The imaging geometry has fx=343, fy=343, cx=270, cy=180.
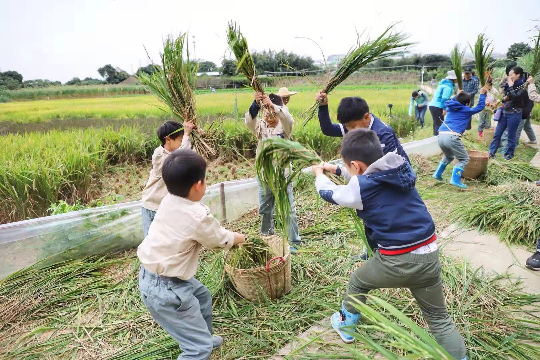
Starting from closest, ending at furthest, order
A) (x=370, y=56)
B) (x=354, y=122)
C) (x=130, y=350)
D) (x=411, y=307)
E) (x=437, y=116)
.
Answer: (x=130, y=350) → (x=411, y=307) → (x=354, y=122) → (x=370, y=56) → (x=437, y=116)

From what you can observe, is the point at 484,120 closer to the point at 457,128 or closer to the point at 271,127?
the point at 457,128

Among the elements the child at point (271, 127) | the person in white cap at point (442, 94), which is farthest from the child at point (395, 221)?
the person in white cap at point (442, 94)

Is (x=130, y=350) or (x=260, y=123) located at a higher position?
(x=260, y=123)

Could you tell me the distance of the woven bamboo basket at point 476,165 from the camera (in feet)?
16.6

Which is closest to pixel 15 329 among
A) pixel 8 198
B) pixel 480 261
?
pixel 8 198

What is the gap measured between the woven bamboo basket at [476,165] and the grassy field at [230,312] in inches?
107

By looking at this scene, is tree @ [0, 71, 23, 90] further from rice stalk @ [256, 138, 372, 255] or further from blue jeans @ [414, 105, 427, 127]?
rice stalk @ [256, 138, 372, 255]

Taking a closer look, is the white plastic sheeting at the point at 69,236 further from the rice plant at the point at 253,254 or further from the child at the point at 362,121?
the child at the point at 362,121

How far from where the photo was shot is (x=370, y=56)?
297cm

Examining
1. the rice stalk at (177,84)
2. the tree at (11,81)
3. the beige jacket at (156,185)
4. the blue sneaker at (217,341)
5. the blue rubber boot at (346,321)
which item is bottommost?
the blue sneaker at (217,341)

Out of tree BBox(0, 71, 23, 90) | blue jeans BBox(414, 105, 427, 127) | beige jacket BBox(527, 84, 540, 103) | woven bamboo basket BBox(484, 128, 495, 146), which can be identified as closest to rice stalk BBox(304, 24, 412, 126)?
beige jacket BBox(527, 84, 540, 103)

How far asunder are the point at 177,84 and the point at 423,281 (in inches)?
95.0

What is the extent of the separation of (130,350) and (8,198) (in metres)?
2.48

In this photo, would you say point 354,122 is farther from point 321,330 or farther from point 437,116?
point 437,116
